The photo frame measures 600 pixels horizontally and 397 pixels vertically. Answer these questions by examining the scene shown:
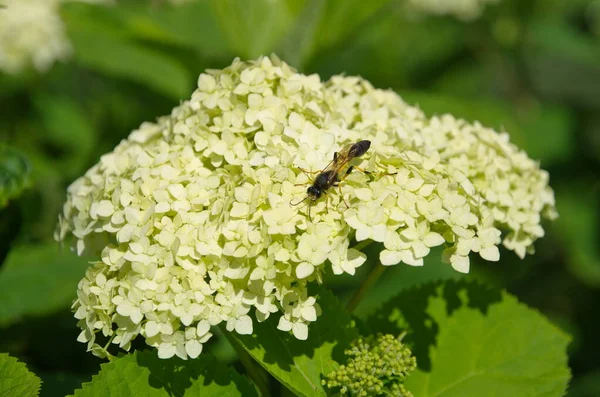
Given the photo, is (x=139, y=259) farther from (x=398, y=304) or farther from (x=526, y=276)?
(x=526, y=276)

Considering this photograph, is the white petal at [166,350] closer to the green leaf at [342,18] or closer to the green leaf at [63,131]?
the green leaf at [342,18]

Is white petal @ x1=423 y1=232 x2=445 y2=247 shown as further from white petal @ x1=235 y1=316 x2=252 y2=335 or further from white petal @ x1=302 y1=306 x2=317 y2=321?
white petal @ x1=235 y1=316 x2=252 y2=335

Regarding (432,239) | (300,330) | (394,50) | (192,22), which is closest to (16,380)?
(300,330)

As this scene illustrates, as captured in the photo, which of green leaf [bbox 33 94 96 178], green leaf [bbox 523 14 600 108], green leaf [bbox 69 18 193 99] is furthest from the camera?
green leaf [bbox 523 14 600 108]

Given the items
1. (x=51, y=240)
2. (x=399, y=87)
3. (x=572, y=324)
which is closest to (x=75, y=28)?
(x=51, y=240)

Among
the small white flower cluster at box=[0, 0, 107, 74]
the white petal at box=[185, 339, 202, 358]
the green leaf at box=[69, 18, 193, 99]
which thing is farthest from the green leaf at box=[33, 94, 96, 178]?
the white petal at box=[185, 339, 202, 358]

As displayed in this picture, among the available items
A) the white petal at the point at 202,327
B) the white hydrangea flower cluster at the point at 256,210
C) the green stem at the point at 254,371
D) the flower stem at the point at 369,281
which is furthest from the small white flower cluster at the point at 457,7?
the white petal at the point at 202,327
